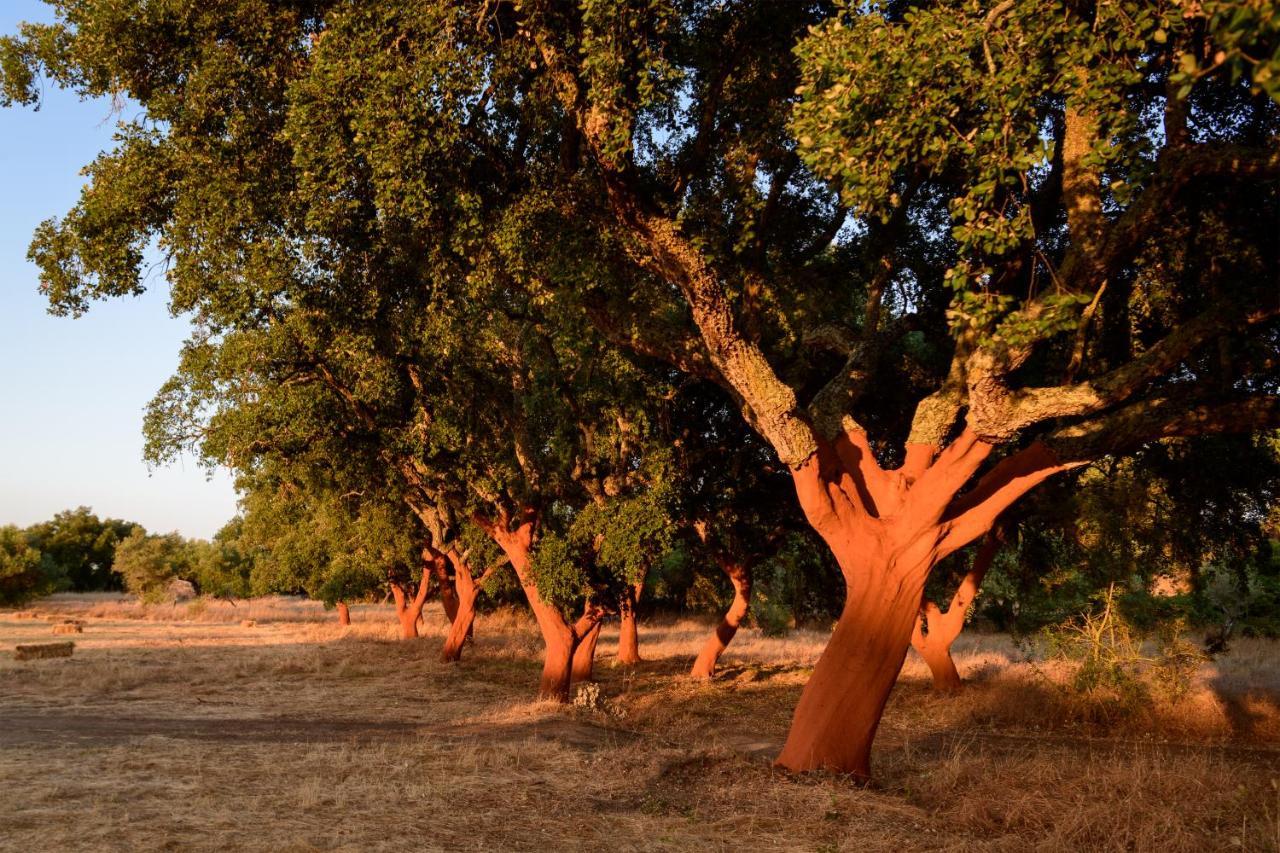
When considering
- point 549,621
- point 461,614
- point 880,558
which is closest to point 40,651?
point 461,614

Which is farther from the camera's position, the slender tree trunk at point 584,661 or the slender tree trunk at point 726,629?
the slender tree trunk at point 726,629

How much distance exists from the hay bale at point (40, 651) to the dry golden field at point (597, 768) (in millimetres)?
2301

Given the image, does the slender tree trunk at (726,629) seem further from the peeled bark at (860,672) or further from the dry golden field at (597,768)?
the peeled bark at (860,672)

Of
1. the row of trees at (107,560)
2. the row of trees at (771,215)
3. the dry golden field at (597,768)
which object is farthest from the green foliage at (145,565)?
the row of trees at (771,215)

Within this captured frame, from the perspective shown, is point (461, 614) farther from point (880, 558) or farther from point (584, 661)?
point (880, 558)

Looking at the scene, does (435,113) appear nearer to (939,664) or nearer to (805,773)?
(805,773)

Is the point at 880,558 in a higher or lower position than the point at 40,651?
higher

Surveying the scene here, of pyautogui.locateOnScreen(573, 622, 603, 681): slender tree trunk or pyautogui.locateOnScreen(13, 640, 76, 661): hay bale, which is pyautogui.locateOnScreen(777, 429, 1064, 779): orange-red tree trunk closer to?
pyautogui.locateOnScreen(573, 622, 603, 681): slender tree trunk

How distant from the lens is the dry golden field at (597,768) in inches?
243

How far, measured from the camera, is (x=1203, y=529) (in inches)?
570

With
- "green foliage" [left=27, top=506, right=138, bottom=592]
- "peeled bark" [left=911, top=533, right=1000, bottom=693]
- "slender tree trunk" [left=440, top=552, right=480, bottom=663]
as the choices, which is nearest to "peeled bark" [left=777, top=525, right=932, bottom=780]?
"peeled bark" [left=911, top=533, right=1000, bottom=693]

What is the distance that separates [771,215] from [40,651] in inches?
926

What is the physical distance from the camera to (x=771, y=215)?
11.5 meters

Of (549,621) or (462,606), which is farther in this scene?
(462,606)
